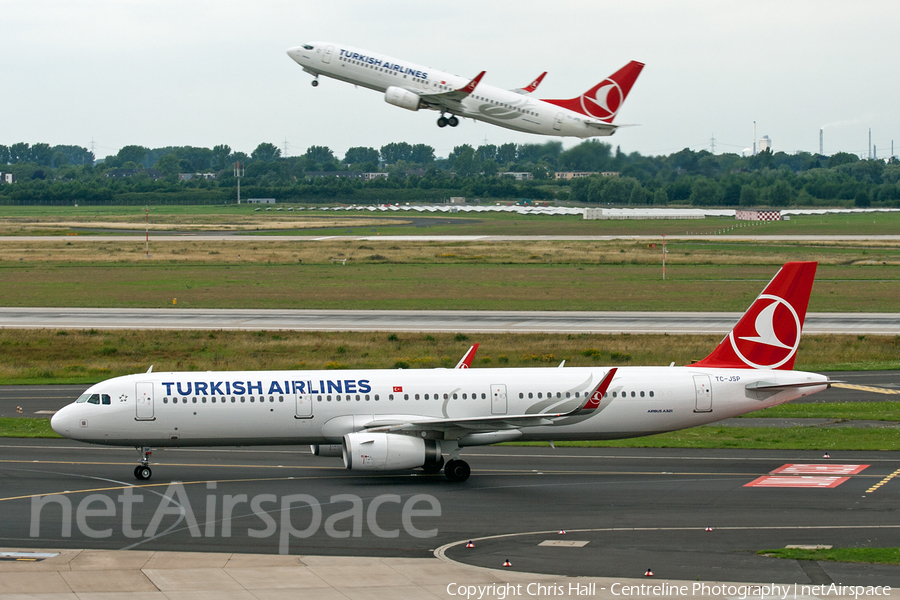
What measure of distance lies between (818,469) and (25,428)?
3344 cm

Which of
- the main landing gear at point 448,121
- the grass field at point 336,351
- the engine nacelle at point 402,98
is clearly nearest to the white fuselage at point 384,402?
the grass field at point 336,351

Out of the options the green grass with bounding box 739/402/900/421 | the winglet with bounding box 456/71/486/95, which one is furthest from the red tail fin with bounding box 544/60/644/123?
the green grass with bounding box 739/402/900/421

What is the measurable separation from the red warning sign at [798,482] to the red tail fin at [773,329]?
15.8 feet

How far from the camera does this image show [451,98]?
64.8 metres

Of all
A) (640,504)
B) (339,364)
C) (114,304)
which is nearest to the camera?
(640,504)

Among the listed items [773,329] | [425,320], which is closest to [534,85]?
[425,320]

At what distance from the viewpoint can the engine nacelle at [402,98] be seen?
6525 centimetres

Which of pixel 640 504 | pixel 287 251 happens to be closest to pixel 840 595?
pixel 640 504

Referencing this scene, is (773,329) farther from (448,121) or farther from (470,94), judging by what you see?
(448,121)

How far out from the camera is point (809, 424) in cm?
4366

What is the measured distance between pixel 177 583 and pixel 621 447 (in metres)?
22.1

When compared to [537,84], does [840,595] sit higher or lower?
lower

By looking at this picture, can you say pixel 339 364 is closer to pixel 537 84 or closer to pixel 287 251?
pixel 537 84

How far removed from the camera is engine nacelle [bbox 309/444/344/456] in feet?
114
